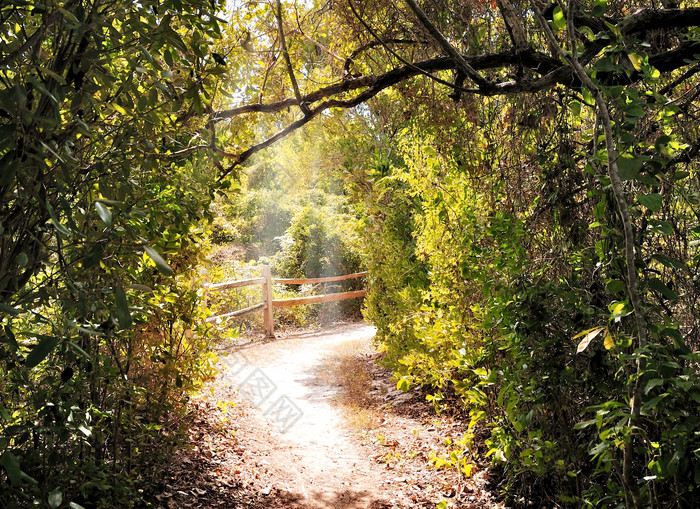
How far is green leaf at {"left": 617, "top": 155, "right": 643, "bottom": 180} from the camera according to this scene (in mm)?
1528

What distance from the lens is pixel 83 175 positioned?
178cm

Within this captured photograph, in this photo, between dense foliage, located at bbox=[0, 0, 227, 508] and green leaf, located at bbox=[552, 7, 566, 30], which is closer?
dense foliage, located at bbox=[0, 0, 227, 508]

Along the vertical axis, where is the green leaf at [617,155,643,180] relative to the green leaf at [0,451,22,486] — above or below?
above

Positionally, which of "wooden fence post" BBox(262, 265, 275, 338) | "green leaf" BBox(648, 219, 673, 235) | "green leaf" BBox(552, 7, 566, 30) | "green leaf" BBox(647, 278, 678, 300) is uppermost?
"green leaf" BBox(552, 7, 566, 30)

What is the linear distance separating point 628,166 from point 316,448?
421 centimetres

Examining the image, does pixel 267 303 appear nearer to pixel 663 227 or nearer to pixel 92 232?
pixel 92 232

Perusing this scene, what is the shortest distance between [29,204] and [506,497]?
3121 millimetres

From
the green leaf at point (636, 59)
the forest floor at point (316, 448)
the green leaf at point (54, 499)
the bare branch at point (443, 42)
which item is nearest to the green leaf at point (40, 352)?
the green leaf at point (54, 499)

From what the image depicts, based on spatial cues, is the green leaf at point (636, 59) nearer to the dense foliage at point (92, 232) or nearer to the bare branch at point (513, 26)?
the bare branch at point (513, 26)

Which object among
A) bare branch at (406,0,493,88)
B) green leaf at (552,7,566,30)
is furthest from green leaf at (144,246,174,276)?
bare branch at (406,0,493,88)

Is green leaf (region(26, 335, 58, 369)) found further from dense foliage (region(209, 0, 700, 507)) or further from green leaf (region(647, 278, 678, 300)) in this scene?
green leaf (region(647, 278, 678, 300))

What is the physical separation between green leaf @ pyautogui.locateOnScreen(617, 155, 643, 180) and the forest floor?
2658 millimetres

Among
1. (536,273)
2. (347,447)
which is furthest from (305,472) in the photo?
(536,273)

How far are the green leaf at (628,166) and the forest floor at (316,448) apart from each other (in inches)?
105
